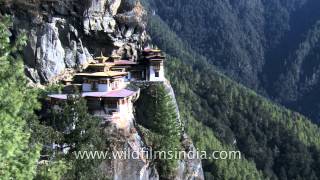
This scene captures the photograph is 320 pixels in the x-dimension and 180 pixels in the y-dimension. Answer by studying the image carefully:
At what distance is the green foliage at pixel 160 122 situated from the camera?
4847 centimetres

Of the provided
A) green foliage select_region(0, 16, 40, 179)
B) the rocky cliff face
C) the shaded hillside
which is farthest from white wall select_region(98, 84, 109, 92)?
the shaded hillside

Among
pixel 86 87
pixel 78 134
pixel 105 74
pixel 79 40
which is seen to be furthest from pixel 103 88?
pixel 78 134

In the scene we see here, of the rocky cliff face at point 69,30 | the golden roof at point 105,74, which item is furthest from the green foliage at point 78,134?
the rocky cliff face at point 69,30

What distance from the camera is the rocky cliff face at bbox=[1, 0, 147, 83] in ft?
163

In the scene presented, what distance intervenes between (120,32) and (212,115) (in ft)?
285

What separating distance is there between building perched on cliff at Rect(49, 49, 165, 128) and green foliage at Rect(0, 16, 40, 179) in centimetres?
2730

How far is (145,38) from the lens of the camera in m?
65.2

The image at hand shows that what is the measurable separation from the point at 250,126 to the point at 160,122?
307 feet

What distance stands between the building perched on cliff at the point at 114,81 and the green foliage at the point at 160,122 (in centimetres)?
185

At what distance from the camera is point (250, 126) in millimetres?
142125

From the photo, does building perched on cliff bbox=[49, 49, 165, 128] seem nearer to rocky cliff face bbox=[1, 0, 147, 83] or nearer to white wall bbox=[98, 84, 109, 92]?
white wall bbox=[98, 84, 109, 92]

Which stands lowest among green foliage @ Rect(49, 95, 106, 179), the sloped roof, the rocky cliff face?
green foliage @ Rect(49, 95, 106, 179)

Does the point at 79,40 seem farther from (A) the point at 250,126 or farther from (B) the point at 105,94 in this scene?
(A) the point at 250,126

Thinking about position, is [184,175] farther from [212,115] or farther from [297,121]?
[297,121]
